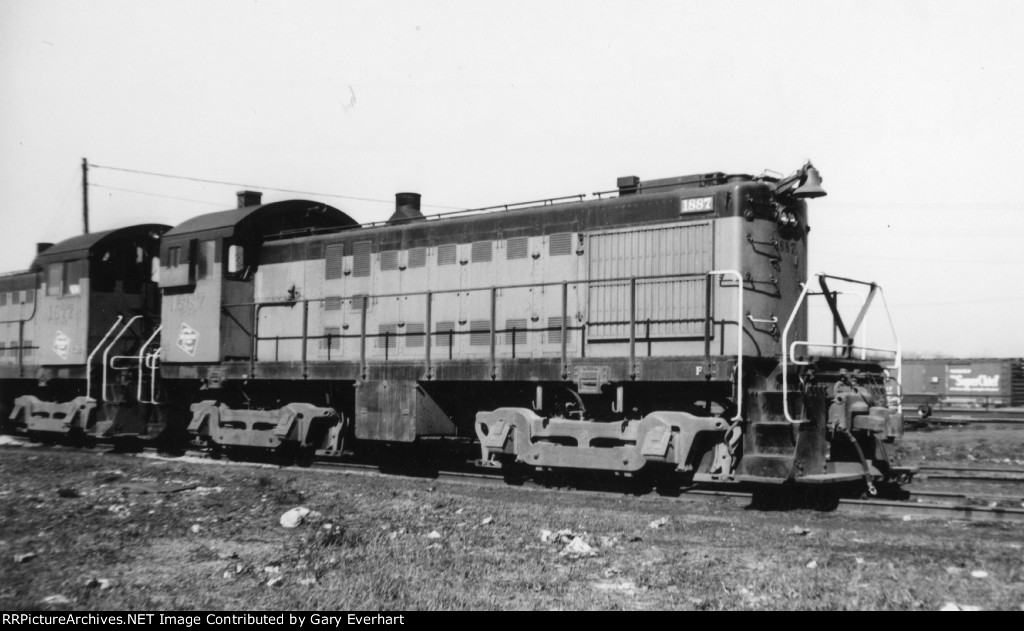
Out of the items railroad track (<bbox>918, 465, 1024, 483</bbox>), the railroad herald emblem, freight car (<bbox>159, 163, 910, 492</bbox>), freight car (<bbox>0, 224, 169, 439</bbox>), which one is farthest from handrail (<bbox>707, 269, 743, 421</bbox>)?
the railroad herald emblem

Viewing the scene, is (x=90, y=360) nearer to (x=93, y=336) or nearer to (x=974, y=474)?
(x=93, y=336)

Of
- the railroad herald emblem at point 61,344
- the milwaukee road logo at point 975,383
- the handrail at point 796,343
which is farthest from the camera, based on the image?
the milwaukee road logo at point 975,383

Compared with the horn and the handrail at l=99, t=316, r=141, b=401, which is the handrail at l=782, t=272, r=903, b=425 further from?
the handrail at l=99, t=316, r=141, b=401

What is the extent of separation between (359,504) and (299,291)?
5574 millimetres

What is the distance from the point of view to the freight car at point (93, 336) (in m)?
16.0

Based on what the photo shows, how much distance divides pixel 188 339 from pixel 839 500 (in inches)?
396

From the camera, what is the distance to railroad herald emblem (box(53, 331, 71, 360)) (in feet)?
55.0

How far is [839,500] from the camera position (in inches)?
386

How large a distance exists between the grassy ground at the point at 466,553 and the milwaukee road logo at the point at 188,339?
13.8 ft

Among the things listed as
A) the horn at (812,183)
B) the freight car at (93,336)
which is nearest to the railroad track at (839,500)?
the horn at (812,183)

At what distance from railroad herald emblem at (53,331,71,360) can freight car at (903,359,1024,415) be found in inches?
1241

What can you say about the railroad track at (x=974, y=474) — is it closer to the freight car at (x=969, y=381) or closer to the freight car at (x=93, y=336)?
the freight car at (x=93, y=336)

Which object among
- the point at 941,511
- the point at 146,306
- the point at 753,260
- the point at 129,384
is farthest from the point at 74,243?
the point at 941,511

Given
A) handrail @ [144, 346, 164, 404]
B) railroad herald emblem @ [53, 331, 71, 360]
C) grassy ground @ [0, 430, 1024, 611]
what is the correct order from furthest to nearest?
railroad herald emblem @ [53, 331, 71, 360] < handrail @ [144, 346, 164, 404] < grassy ground @ [0, 430, 1024, 611]
